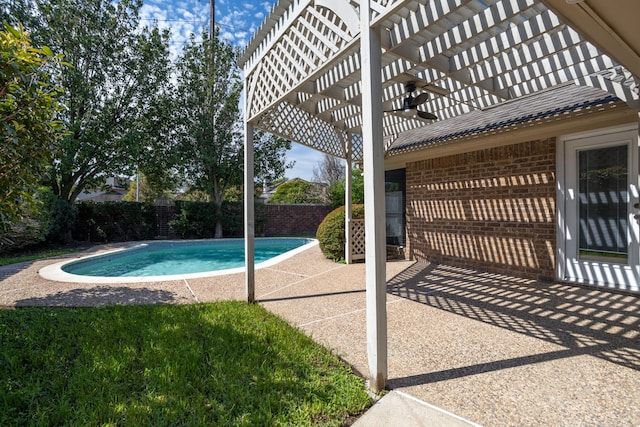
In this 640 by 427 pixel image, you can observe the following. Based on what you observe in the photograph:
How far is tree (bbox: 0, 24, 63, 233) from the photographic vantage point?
294 centimetres

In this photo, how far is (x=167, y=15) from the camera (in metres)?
13.8

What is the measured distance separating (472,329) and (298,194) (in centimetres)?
2225

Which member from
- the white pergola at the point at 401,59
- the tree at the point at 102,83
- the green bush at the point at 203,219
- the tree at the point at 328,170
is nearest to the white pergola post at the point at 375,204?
the white pergola at the point at 401,59

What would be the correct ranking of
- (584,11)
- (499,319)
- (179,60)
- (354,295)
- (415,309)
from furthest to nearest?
(179,60) → (354,295) → (415,309) → (499,319) → (584,11)

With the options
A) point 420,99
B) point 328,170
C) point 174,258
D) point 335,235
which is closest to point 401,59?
point 420,99

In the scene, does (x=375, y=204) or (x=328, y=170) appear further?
(x=328, y=170)

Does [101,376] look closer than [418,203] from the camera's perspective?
Yes

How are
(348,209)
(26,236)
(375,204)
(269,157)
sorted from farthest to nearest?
(269,157) < (26,236) < (348,209) < (375,204)

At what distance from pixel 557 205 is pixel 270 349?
5.52 metres

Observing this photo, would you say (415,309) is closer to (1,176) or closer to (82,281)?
(1,176)

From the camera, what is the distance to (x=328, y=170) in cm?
3041

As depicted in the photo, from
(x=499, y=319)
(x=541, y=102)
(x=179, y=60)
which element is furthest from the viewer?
(x=179, y=60)

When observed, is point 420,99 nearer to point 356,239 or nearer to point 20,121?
point 356,239

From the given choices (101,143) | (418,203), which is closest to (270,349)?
→ (418,203)
